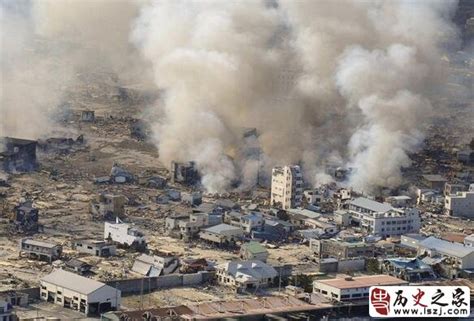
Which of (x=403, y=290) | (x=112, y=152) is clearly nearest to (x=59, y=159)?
(x=112, y=152)

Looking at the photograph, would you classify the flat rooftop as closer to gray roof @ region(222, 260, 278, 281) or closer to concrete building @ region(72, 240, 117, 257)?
gray roof @ region(222, 260, 278, 281)

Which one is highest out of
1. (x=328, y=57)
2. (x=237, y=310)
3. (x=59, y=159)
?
(x=328, y=57)

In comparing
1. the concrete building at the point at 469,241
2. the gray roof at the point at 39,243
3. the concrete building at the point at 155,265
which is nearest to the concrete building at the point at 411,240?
the concrete building at the point at 469,241

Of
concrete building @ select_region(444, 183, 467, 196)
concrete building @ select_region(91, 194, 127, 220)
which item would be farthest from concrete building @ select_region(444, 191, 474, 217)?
concrete building @ select_region(91, 194, 127, 220)

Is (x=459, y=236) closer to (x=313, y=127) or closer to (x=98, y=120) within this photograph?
(x=313, y=127)

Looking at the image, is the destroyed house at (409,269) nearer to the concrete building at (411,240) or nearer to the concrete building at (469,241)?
the concrete building at (411,240)

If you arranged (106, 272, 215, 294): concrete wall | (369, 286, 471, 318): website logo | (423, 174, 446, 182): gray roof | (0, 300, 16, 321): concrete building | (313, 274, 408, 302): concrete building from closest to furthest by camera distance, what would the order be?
(369, 286, 471, 318): website logo, (0, 300, 16, 321): concrete building, (313, 274, 408, 302): concrete building, (106, 272, 215, 294): concrete wall, (423, 174, 446, 182): gray roof

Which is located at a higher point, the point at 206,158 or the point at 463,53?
the point at 463,53

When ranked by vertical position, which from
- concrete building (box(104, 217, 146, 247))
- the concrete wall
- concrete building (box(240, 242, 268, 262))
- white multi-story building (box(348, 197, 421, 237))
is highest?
white multi-story building (box(348, 197, 421, 237))
